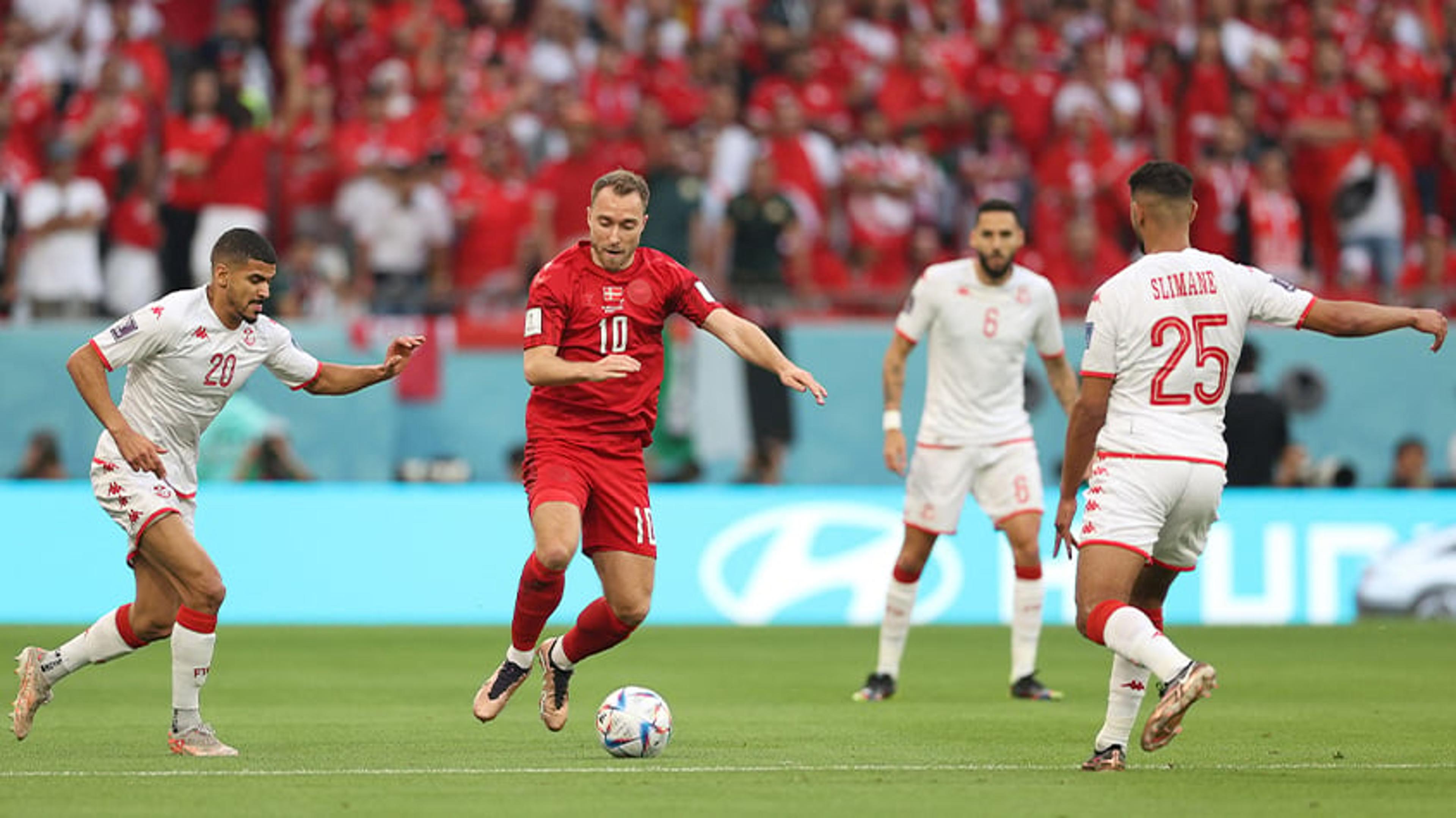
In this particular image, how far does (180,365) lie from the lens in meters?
9.72

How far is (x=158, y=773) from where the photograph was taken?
8.70 m

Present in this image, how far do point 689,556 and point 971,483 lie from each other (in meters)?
5.68

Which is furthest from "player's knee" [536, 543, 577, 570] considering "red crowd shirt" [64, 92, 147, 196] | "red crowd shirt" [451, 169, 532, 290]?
"red crowd shirt" [64, 92, 147, 196]

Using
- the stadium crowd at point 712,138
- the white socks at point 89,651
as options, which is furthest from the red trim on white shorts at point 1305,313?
the stadium crowd at point 712,138

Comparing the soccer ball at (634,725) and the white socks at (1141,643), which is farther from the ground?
the white socks at (1141,643)

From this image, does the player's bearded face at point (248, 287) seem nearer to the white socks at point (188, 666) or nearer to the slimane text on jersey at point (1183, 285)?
the white socks at point (188, 666)

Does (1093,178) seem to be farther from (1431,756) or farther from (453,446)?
(1431,756)

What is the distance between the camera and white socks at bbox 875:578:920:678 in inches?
495

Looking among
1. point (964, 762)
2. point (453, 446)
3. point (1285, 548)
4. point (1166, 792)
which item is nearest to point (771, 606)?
point (453, 446)

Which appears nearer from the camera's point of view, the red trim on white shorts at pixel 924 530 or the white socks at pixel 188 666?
the white socks at pixel 188 666

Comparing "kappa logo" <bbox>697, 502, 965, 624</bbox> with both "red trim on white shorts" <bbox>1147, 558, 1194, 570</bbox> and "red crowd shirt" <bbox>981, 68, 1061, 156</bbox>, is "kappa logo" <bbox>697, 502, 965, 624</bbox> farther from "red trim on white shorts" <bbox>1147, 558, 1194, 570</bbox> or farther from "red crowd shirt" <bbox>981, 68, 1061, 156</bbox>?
"red trim on white shorts" <bbox>1147, 558, 1194, 570</bbox>

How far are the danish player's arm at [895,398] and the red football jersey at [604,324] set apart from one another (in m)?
2.78

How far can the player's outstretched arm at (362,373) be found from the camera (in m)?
9.91

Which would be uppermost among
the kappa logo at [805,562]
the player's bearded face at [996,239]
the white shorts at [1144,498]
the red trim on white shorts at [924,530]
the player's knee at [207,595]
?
the player's bearded face at [996,239]
